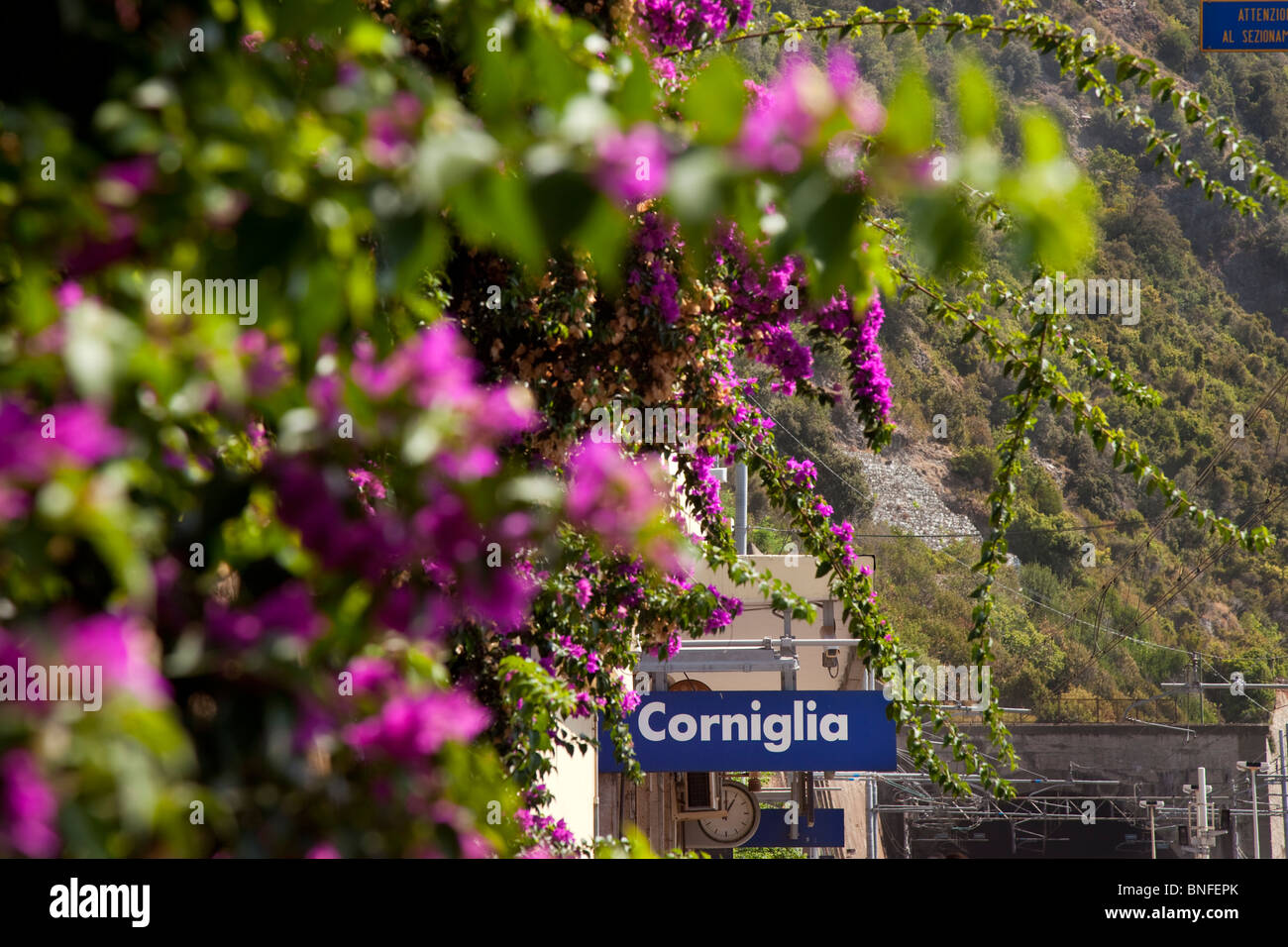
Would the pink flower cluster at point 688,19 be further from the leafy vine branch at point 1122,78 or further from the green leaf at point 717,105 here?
the green leaf at point 717,105

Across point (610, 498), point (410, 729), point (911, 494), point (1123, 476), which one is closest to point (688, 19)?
point (610, 498)

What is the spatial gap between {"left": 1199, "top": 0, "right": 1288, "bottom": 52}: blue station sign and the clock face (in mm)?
7476

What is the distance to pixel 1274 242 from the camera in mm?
56250

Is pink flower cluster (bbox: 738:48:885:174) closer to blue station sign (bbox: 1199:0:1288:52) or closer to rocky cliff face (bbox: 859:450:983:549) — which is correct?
blue station sign (bbox: 1199:0:1288:52)

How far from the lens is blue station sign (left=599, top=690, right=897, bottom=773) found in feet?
17.9

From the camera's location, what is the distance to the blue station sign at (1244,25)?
5.93 m

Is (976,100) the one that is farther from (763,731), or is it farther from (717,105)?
(763,731)

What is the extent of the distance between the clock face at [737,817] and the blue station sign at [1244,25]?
7476 millimetres

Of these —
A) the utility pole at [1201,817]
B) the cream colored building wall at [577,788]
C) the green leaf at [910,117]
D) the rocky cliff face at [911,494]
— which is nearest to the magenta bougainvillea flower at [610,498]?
the green leaf at [910,117]

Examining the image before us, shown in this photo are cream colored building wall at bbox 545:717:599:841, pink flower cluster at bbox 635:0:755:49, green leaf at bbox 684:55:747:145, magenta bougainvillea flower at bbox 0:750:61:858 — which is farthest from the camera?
cream colored building wall at bbox 545:717:599:841

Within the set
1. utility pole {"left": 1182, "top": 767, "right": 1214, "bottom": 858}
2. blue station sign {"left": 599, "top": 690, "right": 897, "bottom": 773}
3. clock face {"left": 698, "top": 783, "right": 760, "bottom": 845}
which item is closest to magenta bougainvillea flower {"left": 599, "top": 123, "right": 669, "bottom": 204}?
blue station sign {"left": 599, "top": 690, "right": 897, "bottom": 773}

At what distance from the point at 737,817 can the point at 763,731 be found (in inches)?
237
